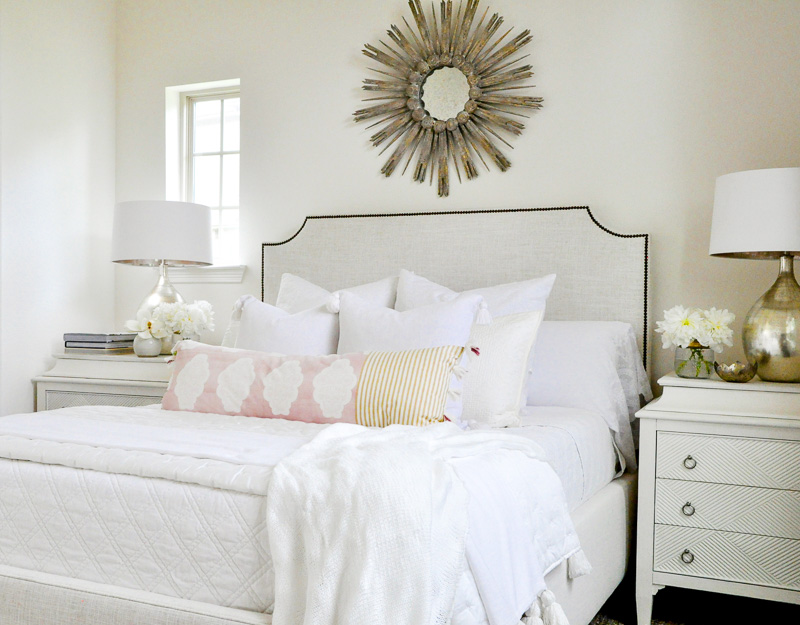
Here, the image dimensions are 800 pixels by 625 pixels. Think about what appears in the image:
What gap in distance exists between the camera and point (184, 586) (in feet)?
4.59

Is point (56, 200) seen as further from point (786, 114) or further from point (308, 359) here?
point (786, 114)

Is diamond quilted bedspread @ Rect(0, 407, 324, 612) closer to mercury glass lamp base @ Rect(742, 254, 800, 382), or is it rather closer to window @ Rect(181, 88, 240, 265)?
mercury glass lamp base @ Rect(742, 254, 800, 382)

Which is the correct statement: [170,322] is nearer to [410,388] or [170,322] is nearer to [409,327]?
[409,327]

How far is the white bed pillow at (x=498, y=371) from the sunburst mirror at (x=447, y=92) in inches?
38.3

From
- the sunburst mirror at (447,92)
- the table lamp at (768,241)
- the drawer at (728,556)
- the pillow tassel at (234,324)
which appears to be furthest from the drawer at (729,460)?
the pillow tassel at (234,324)

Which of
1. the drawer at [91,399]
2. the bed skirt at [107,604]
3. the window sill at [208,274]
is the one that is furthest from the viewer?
the window sill at [208,274]

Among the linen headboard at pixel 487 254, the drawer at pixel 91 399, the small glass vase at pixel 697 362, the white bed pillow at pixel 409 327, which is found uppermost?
the linen headboard at pixel 487 254

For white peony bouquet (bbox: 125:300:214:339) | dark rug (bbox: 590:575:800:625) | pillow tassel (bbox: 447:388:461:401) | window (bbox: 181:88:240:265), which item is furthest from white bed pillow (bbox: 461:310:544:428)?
window (bbox: 181:88:240:265)

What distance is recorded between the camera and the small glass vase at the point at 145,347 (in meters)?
3.17

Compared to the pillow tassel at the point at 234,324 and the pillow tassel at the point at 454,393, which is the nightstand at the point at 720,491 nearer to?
the pillow tassel at the point at 454,393

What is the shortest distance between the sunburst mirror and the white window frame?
0.85 metres

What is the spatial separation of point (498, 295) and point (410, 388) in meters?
0.74

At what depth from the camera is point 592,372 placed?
2459mm

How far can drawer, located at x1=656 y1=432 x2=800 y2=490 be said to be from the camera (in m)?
2.13
